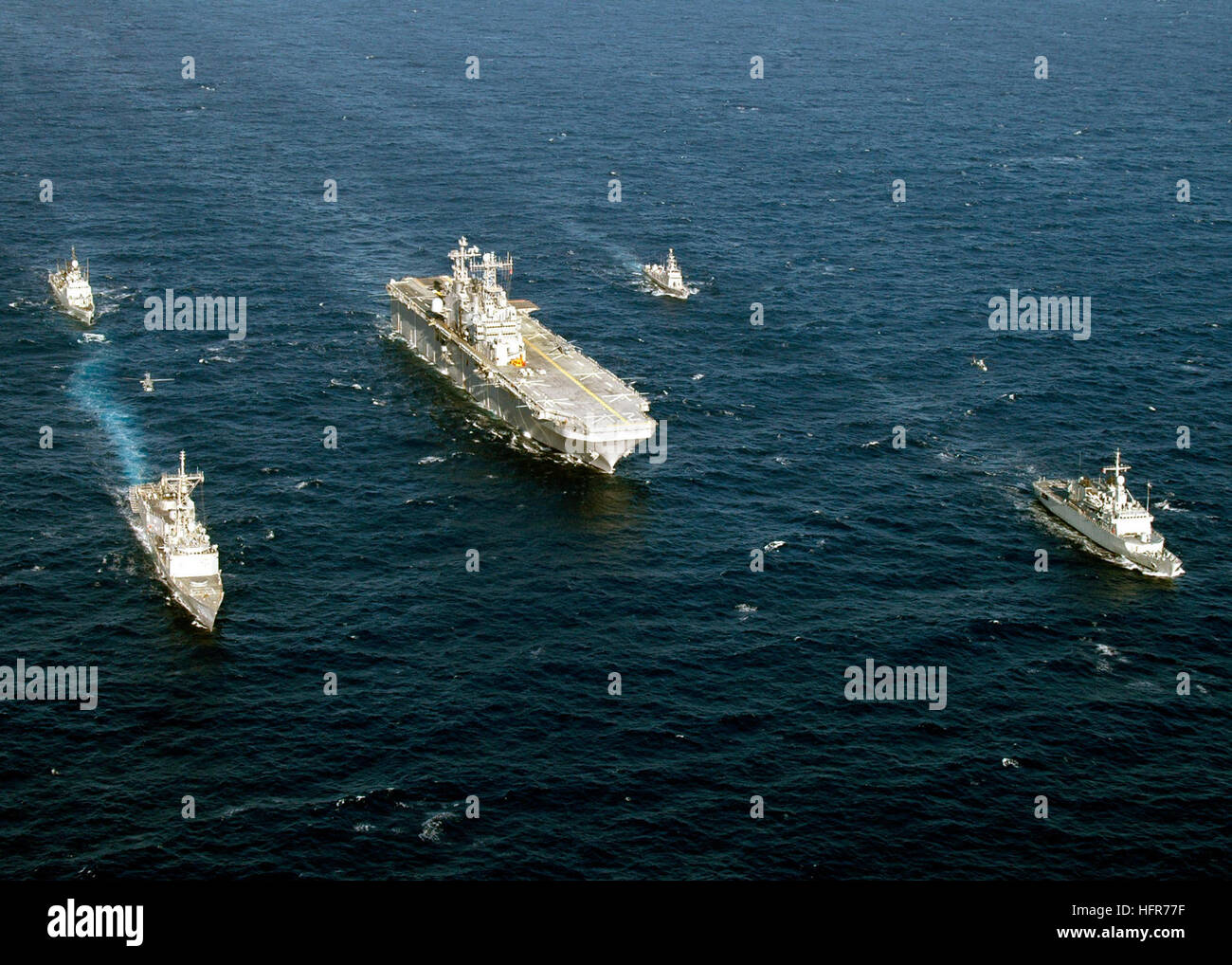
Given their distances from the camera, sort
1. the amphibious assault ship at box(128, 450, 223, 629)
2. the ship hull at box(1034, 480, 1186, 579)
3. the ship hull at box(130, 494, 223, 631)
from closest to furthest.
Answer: the ship hull at box(130, 494, 223, 631) < the amphibious assault ship at box(128, 450, 223, 629) < the ship hull at box(1034, 480, 1186, 579)

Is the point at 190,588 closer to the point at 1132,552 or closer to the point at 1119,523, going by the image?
the point at 1119,523

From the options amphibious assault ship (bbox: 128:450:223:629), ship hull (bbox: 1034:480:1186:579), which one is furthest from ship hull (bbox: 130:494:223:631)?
ship hull (bbox: 1034:480:1186:579)

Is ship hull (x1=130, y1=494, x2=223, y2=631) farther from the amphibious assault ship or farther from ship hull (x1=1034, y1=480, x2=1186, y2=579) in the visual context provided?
ship hull (x1=1034, y1=480, x2=1186, y2=579)

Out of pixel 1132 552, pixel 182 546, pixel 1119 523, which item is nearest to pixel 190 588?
pixel 182 546

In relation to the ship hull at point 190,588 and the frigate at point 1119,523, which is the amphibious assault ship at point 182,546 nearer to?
the ship hull at point 190,588
